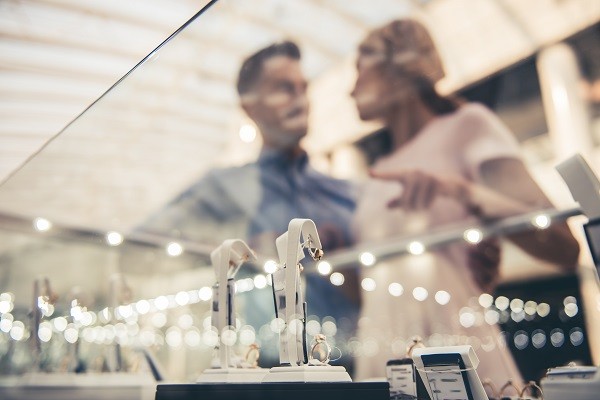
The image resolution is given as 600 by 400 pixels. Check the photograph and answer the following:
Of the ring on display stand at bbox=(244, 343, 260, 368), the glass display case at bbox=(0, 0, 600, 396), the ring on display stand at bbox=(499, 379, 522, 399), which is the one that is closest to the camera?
the ring on display stand at bbox=(499, 379, 522, 399)

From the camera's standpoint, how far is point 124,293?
342 cm

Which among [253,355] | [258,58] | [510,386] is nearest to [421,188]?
[258,58]

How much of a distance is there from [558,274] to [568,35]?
87.2 inches

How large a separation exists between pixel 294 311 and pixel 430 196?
3.95 m

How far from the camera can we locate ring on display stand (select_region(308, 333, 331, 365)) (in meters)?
1.88

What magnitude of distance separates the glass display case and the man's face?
0.08 ft

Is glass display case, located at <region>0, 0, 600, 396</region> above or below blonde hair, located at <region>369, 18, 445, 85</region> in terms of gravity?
below

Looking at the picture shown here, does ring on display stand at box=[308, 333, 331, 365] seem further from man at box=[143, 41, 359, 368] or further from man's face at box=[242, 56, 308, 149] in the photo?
man's face at box=[242, 56, 308, 149]

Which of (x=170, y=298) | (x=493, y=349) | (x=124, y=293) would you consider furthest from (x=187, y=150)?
(x=493, y=349)

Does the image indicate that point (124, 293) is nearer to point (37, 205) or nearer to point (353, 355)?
point (37, 205)

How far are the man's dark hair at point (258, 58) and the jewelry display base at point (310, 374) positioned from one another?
4.98m

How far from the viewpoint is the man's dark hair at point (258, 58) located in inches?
246

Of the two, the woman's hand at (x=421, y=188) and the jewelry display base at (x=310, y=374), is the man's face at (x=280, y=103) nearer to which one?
the woman's hand at (x=421, y=188)

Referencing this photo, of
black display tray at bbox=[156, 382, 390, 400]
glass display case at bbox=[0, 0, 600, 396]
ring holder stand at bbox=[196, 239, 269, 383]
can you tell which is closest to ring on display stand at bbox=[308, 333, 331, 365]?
black display tray at bbox=[156, 382, 390, 400]
